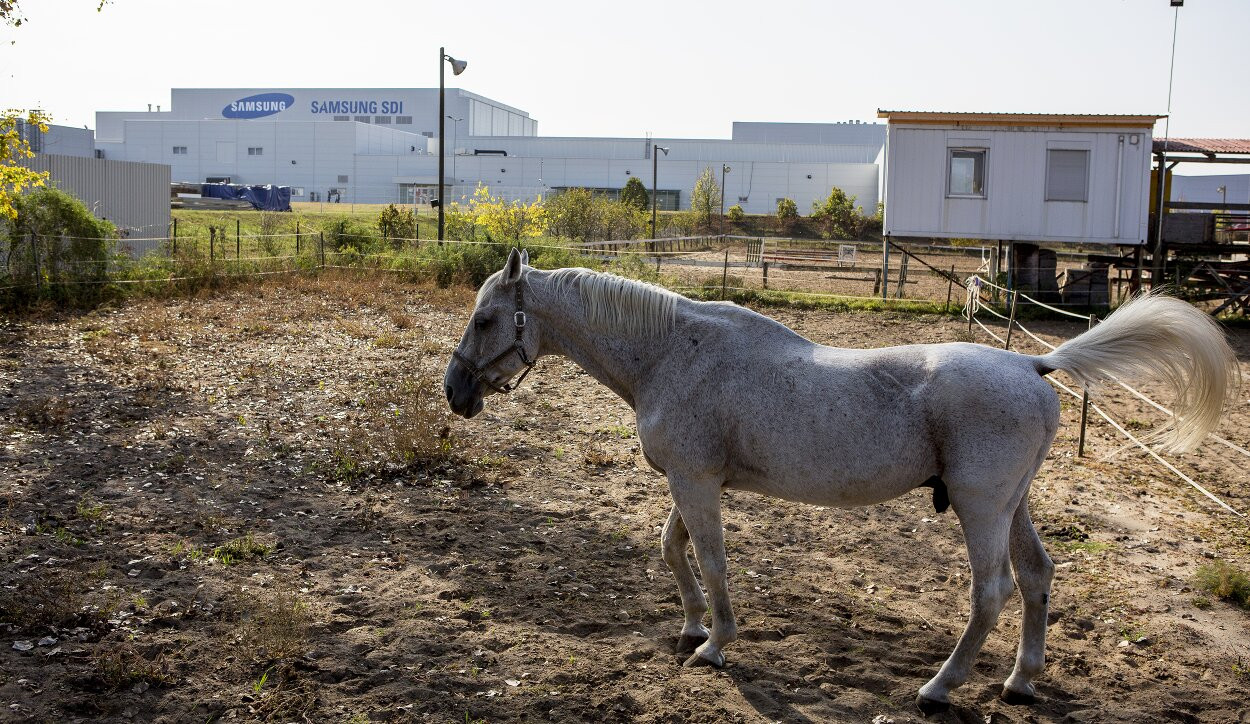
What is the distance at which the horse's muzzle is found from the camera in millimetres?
5066

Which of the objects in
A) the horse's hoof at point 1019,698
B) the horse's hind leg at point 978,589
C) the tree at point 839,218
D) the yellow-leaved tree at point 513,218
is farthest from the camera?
the tree at point 839,218

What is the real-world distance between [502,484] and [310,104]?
373ft

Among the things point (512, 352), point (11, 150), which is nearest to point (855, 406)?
point (512, 352)

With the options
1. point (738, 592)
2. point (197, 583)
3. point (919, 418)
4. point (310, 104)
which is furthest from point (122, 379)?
point (310, 104)

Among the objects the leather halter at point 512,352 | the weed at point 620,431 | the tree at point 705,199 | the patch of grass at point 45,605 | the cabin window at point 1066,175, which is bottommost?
the patch of grass at point 45,605

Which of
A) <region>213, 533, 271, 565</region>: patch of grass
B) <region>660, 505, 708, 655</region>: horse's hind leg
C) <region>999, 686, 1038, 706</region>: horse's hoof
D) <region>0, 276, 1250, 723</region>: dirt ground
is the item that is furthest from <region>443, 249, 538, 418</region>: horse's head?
<region>999, 686, 1038, 706</region>: horse's hoof

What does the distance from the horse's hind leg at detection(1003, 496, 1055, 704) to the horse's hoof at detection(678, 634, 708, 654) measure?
4.97ft

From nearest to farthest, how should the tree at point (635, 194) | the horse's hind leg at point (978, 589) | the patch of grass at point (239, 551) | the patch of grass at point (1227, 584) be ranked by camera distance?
1. the horse's hind leg at point (978, 589)
2. the patch of grass at point (1227, 584)
3. the patch of grass at point (239, 551)
4. the tree at point (635, 194)

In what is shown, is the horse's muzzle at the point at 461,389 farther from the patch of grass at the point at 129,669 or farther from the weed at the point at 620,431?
the weed at the point at 620,431

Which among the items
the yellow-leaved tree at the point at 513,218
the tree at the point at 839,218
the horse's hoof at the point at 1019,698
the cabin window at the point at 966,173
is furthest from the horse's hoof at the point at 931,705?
the tree at the point at 839,218

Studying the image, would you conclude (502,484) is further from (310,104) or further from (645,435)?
(310,104)

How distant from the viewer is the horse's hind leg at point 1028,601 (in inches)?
180

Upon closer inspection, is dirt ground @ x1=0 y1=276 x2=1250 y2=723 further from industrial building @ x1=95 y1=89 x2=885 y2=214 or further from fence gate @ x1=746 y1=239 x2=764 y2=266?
industrial building @ x1=95 y1=89 x2=885 y2=214

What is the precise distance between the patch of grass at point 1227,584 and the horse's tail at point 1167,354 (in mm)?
1947
